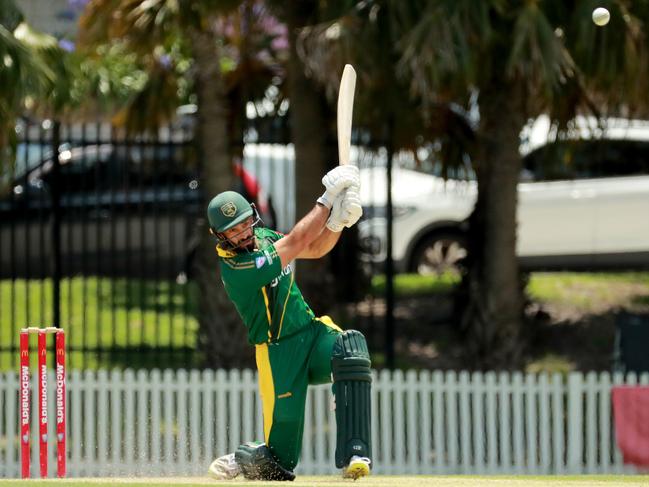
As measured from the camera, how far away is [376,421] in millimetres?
11367

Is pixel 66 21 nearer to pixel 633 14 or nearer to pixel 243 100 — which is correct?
pixel 243 100

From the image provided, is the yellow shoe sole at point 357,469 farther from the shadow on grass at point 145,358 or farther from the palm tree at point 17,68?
the shadow on grass at point 145,358

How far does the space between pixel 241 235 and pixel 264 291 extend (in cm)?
35

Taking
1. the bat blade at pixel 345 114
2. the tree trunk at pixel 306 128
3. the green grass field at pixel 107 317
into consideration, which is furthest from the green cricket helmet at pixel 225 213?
the green grass field at pixel 107 317

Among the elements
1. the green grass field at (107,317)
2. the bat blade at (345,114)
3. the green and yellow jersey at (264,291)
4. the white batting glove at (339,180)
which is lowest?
the green grass field at (107,317)

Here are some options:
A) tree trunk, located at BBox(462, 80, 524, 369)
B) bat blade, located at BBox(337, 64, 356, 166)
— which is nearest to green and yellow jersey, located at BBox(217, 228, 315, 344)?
bat blade, located at BBox(337, 64, 356, 166)

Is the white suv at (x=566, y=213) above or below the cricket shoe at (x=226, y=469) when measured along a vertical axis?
above

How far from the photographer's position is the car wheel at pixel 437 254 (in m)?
16.9

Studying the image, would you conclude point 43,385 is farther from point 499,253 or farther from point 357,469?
point 499,253

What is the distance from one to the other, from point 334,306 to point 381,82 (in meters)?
2.51

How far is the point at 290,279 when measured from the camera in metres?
7.47

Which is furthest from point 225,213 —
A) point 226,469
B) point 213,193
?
point 213,193

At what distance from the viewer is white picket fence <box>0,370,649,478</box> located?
1111cm

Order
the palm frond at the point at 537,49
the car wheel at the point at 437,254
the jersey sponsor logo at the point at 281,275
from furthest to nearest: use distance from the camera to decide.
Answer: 1. the car wheel at the point at 437,254
2. the palm frond at the point at 537,49
3. the jersey sponsor logo at the point at 281,275
